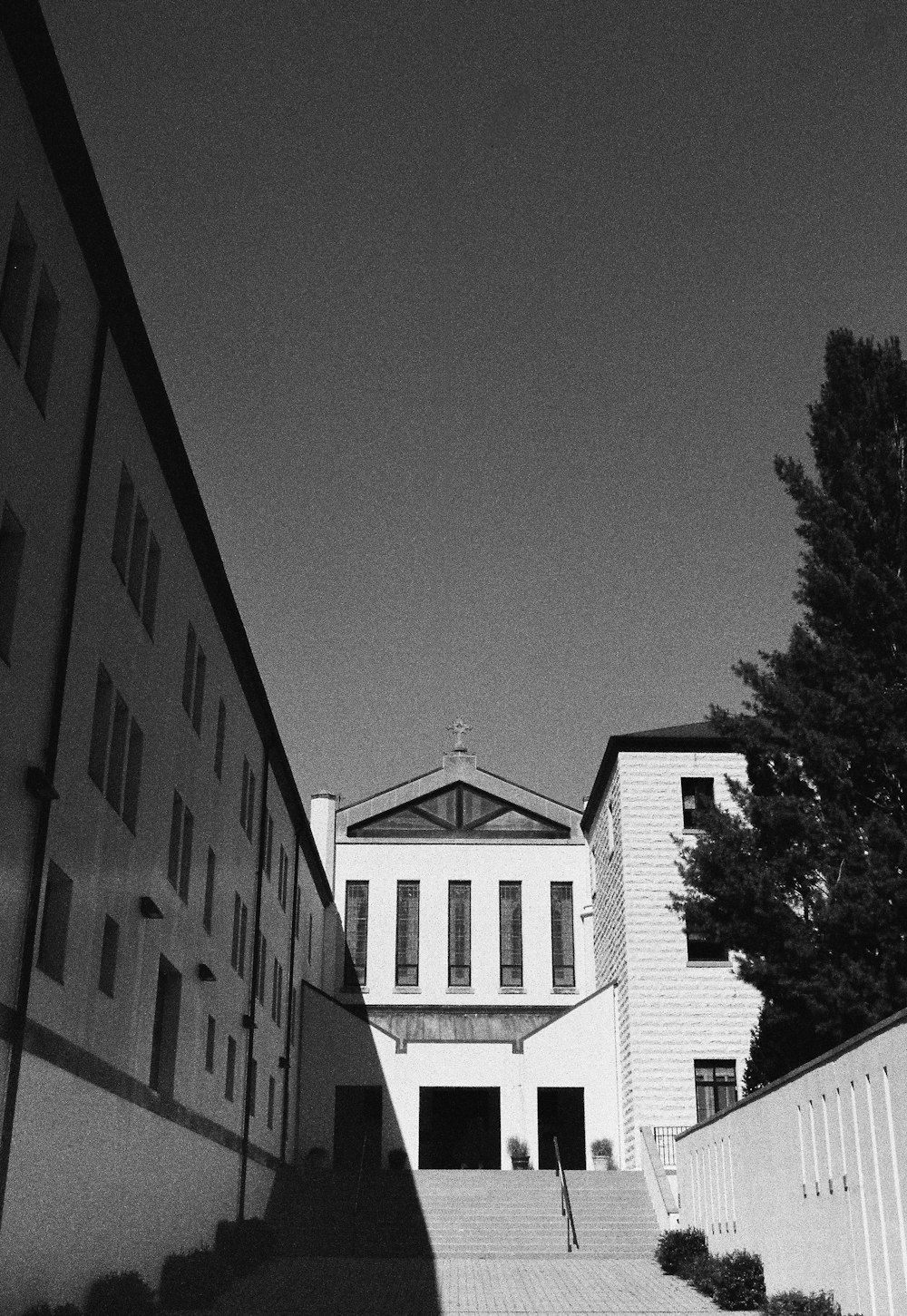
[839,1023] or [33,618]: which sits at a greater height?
[33,618]

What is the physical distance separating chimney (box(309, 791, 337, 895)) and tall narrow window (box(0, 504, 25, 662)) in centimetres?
2483

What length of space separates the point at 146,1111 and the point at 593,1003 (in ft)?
54.8

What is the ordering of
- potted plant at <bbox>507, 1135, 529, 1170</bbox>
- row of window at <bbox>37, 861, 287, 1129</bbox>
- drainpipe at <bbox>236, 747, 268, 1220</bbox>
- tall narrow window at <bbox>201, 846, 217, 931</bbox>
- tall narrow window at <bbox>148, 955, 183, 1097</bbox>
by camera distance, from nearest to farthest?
row of window at <bbox>37, 861, 287, 1129</bbox>
tall narrow window at <bbox>148, 955, 183, 1097</bbox>
tall narrow window at <bbox>201, 846, 217, 931</bbox>
drainpipe at <bbox>236, 747, 268, 1220</bbox>
potted plant at <bbox>507, 1135, 529, 1170</bbox>

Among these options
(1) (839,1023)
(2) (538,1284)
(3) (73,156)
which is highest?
(3) (73,156)

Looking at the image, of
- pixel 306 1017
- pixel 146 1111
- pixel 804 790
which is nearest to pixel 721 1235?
pixel 804 790

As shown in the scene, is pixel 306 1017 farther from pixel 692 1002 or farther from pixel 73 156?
Answer: pixel 73 156

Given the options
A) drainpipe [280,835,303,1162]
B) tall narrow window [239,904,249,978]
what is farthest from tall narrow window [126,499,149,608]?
drainpipe [280,835,303,1162]

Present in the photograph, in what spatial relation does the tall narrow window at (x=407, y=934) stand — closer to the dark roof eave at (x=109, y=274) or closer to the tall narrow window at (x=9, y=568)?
the dark roof eave at (x=109, y=274)

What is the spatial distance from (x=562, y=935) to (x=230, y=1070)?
14.2 meters

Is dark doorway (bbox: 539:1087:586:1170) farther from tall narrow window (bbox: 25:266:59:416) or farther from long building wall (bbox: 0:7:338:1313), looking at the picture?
tall narrow window (bbox: 25:266:59:416)

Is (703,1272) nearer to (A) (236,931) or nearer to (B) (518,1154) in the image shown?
(A) (236,931)

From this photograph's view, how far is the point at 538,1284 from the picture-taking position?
59.4ft

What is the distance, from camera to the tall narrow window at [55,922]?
12.1 m

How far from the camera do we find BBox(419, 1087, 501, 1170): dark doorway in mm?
33812
